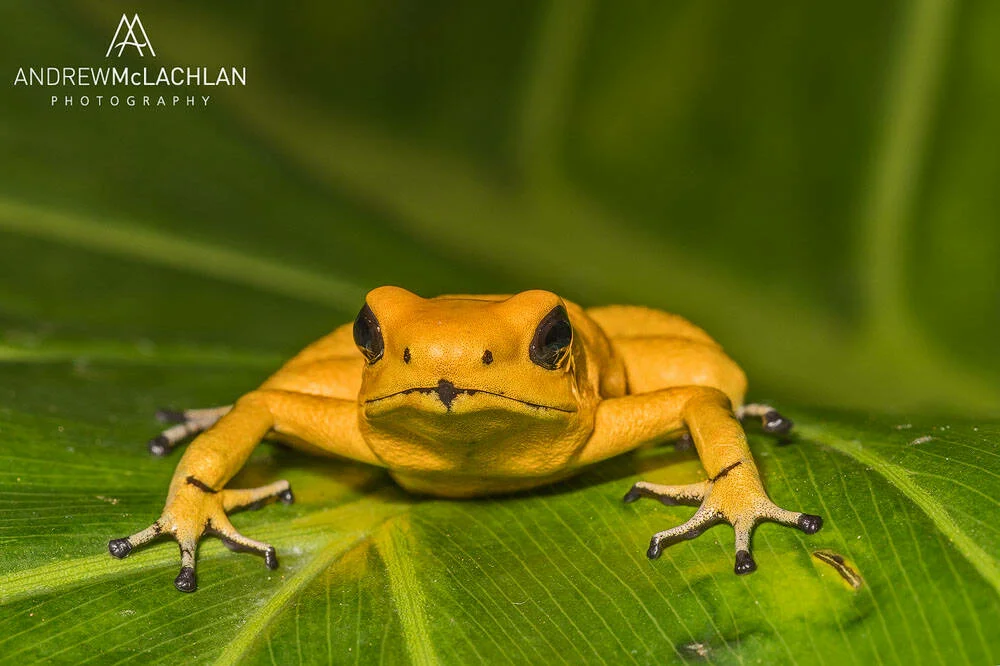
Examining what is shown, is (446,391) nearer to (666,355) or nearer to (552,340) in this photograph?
→ (552,340)

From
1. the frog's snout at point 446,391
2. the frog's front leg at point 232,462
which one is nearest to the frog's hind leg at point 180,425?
the frog's front leg at point 232,462

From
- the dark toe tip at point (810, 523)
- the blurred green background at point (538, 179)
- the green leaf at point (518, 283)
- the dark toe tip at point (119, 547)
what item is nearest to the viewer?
the green leaf at point (518, 283)

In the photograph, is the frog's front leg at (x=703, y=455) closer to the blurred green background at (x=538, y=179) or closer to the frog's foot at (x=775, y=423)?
the frog's foot at (x=775, y=423)

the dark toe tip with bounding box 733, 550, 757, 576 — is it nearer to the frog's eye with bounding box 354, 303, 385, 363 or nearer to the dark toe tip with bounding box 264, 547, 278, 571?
the frog's eye with bounding box 354, 303, 385, 363

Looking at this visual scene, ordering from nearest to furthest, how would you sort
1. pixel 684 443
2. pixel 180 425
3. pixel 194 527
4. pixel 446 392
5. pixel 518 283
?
1. pixel 446 392
2. pixel 194 527
3. pixel 684 443
4. pixel 180 425
5. pixel 518 283

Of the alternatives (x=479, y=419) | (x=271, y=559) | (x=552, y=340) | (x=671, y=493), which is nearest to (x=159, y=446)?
(x=271, y=559)

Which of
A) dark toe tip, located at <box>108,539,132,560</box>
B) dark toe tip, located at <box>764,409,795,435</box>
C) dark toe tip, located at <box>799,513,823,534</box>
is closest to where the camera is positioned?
dark toe tip, located at <box>799,513,823,534</box>

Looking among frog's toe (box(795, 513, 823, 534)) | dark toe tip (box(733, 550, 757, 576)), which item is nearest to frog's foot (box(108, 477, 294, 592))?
dark toe tip (box(733, 550, 757, 576))

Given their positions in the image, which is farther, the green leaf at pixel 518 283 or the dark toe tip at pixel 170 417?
the dark toe tip at pixel 170 417
